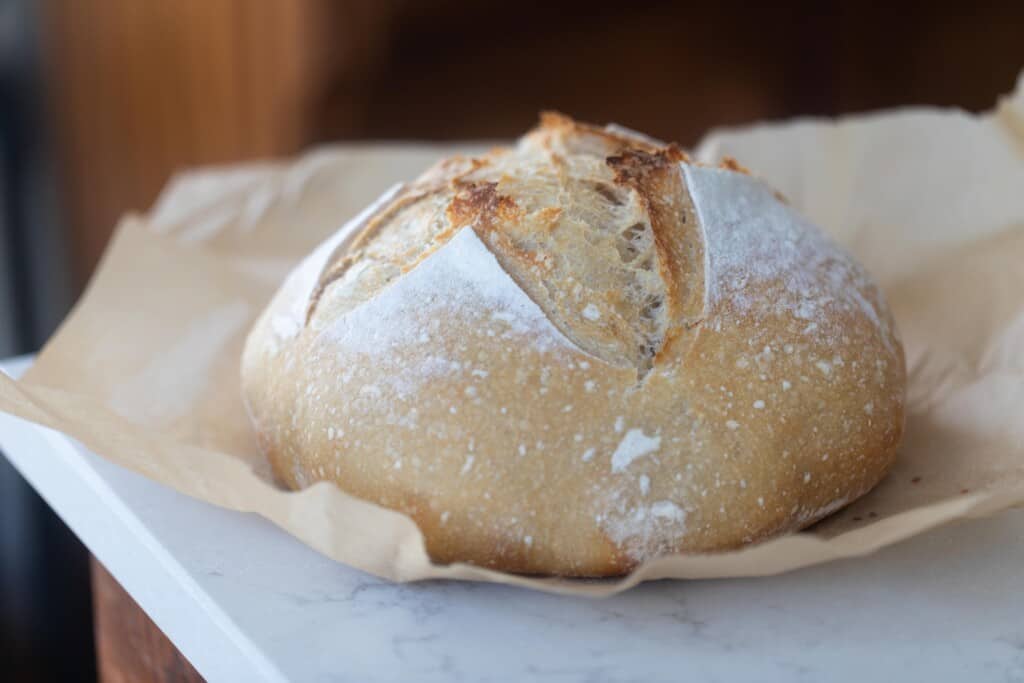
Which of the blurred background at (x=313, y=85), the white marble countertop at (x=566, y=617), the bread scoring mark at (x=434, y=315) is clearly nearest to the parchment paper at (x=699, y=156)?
the white marble countertop at (x=566, y=617)

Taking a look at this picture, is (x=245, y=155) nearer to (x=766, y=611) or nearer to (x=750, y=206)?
(x=750, y=206)

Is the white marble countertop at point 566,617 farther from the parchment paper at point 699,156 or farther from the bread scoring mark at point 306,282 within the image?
the bread scoring mark at point 306,282

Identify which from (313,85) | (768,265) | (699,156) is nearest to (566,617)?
(768,265)

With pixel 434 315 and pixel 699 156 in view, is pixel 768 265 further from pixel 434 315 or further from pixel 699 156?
pixel 699 156

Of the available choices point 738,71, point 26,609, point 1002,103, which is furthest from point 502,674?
point 738,71

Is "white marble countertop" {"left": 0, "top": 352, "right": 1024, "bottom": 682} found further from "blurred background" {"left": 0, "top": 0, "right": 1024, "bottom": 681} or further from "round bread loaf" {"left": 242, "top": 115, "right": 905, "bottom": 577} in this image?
"blurred background" {"left": 0, "top": 0, "right": 1024, "bottom": 681}
